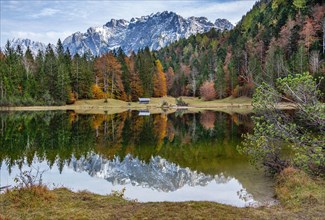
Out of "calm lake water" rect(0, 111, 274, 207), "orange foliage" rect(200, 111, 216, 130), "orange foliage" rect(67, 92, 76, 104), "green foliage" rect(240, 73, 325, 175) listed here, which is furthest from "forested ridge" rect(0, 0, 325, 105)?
"green foliage" rect(240, 73, 325, 175)

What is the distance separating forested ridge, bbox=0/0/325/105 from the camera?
90.1 metres

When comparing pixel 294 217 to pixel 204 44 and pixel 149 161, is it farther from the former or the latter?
pixel 204 44

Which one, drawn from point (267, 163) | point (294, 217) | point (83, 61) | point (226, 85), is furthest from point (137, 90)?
point (294, 217)

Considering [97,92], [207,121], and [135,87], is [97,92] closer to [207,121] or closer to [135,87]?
[135,87]

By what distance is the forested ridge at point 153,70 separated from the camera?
9006cm

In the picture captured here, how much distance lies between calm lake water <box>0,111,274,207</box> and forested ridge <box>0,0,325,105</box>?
47207mm

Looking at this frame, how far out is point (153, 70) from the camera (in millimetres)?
120000

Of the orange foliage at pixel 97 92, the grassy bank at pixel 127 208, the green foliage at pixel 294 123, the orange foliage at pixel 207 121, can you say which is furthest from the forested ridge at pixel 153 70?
the grassy bank at pixel 127 208

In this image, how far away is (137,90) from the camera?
10881cm

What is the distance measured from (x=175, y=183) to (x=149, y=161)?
6.46m

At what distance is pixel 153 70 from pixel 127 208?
10903 cm

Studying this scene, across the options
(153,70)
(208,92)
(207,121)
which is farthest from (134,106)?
(207,121)

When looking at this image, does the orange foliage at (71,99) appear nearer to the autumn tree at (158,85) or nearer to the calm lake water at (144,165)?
the autumn tree at (158,85)

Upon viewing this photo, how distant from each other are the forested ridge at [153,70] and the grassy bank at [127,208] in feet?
203
